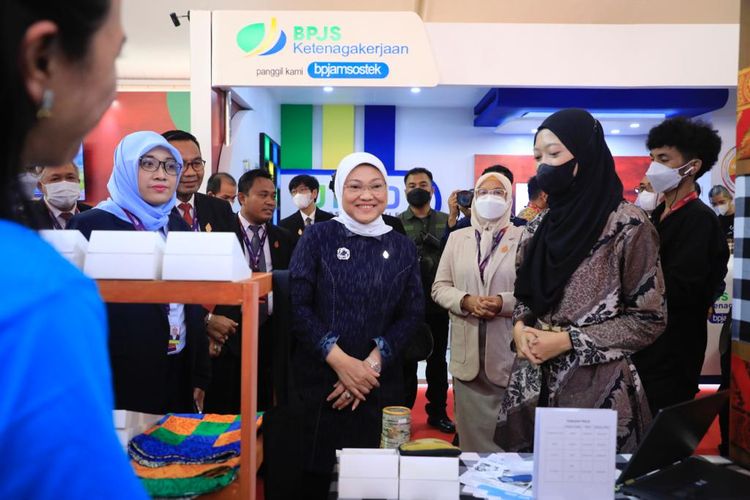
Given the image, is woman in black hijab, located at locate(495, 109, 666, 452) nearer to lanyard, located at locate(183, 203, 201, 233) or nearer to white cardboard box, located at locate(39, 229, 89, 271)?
white cardboard box, located at locate(39, 229, 89, 271)

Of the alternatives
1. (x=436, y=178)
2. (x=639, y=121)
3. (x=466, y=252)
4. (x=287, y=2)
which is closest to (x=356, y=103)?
(x=436, y=178)

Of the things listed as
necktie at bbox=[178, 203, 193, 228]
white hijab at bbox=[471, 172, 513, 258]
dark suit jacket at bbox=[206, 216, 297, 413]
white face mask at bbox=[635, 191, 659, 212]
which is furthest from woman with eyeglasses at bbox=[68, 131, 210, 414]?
white face mask at bbox=[635, 191, 659, 212]

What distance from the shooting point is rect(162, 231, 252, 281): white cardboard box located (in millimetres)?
1013

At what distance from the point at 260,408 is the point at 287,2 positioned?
590 centimetres

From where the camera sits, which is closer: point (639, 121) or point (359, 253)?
point (359, 253)

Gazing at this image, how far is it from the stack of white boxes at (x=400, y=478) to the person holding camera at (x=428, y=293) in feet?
7.91

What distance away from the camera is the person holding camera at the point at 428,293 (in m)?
3.87

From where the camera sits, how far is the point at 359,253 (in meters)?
2.05

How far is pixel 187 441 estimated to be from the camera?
3.82 ft

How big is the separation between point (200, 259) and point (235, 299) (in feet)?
0.31

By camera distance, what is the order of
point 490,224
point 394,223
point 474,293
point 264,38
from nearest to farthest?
point 474,293 < point 490,224 < point 394,223 < point 264,38

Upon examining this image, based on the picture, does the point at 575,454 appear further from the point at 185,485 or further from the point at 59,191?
the point at 59,191

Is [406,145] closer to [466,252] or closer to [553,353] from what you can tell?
[466,252]

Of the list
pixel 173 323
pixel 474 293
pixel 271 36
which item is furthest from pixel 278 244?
pixel 173 323
